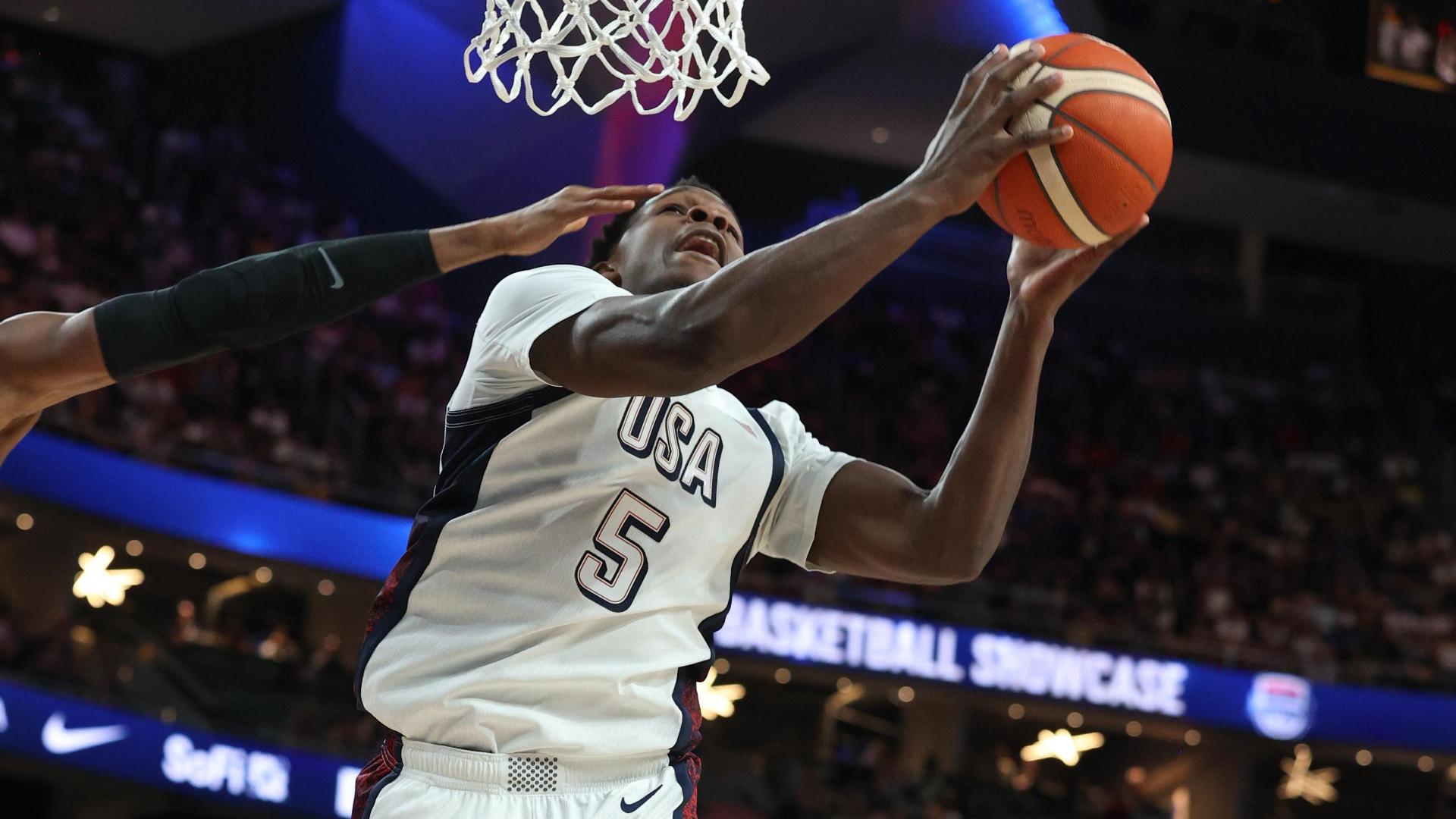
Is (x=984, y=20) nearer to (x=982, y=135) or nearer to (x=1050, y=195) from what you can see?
(x=1050, y=195)

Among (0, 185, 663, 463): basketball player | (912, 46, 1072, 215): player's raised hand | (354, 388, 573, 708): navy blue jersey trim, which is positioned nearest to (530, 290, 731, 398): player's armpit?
(354, 388, 573, 708): navy blue jersey trim

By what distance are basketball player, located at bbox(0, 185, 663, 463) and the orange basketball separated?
42.5 inches

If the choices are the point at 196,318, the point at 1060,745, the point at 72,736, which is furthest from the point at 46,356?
the point at 1060,745

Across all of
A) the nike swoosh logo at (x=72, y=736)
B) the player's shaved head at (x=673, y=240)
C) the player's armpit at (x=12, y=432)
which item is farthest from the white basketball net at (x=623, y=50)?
the nike swoosh logo at (x=72, y=736)

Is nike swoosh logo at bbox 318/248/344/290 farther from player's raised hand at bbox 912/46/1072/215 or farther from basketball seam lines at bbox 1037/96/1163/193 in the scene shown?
basketball seam lines at bbox 1037/96/1163/193

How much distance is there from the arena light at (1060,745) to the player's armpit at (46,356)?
17.0m

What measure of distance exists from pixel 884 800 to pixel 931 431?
15.6 feet

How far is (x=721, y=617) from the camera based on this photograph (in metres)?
2.79

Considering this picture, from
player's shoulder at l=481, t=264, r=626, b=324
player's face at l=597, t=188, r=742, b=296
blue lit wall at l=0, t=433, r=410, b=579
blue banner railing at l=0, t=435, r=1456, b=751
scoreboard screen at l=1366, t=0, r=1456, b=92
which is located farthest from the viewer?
blue banner railing at l=0, t=435, r=1456, b=751

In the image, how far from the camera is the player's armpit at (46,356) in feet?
8.19

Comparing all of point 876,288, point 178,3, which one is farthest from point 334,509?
point 876,288

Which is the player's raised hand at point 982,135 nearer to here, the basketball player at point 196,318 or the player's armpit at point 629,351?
the player's armpit at point 629,351

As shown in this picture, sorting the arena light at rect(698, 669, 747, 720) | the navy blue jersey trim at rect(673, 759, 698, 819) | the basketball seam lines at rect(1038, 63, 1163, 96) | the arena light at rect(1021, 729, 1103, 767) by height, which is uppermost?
the basketball seam lines at rect(1038, 63, 1163, 96)

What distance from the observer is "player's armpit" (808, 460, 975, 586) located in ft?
9.43
